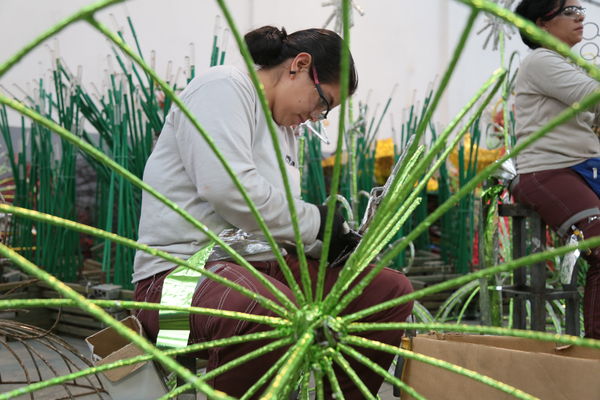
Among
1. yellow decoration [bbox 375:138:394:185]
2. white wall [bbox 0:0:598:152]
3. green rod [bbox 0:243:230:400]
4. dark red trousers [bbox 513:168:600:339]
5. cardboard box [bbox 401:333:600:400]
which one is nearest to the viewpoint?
green rod [bbox 0:243:230:400]

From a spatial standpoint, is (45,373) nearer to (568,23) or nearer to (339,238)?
(339,238)

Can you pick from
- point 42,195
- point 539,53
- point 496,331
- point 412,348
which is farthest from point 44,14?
point 496,331

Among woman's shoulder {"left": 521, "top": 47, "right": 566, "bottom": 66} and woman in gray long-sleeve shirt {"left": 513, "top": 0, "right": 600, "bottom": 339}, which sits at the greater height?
woman's shoulder {"left": 521, "top": 47, "right": 566, "bottom": 66}

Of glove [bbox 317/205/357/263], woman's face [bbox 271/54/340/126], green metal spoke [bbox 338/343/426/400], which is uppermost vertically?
woman's face [bbox 271/54/340/126]

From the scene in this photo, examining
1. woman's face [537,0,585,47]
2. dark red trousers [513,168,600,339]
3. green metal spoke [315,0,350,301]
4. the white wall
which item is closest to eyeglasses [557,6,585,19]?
woman's face [537,0,585,47]

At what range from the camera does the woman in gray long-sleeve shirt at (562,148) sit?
59.5 inches

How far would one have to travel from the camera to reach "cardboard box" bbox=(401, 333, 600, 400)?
2.31 feet

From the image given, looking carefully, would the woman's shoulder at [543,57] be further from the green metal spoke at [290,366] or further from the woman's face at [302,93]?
the green metal spoke at [290,366]

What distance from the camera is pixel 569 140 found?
61.4 inches

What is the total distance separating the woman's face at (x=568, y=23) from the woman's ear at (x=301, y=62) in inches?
32.3

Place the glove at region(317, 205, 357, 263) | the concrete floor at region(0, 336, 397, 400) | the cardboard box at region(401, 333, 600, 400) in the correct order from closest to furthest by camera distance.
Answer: the cardboard box at region(401, 333, 600, 400), the glove at region(317, 205, 357, 263), the concrete floor at region(0, 336, 397, 400)

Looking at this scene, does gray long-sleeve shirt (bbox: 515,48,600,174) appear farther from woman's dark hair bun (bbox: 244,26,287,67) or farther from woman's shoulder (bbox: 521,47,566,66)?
woman's dark hair bun (bbox: 244,26,287,67)

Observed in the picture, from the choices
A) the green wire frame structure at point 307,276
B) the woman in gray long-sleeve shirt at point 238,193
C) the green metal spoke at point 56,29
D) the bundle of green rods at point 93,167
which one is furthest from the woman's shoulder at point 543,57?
the green metal spoke at point 56,29

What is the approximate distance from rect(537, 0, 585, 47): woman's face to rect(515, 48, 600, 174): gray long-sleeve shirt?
8cm
